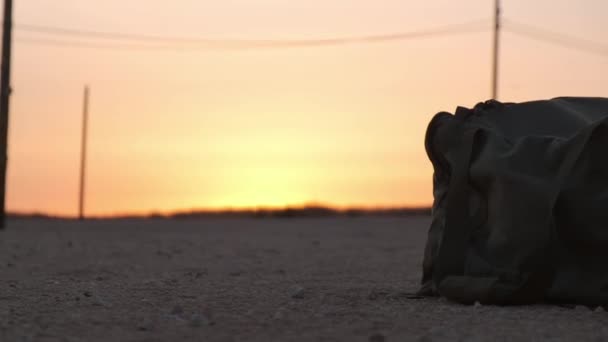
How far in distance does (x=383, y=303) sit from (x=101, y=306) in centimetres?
157

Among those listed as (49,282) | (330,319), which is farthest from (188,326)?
(49,282)

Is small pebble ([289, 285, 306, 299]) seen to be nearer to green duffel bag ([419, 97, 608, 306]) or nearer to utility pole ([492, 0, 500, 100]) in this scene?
green duffel bag ([419, 97, 608, 306])

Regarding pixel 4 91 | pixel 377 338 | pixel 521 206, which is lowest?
pixel 377 338

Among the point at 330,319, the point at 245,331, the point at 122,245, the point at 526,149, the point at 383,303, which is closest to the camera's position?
the point at 245,331

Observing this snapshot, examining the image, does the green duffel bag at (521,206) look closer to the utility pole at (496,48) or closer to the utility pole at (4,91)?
the utility pole at (4,91)

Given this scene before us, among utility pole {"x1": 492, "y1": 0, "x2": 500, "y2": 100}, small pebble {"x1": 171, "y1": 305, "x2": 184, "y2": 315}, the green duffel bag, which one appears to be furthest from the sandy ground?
utility pole {"x1": 492, "y1": 0, "x2": 500, "y2": 100}

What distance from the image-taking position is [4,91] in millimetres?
18547

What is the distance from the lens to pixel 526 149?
551 cm

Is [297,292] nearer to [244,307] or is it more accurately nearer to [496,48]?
[244,307]

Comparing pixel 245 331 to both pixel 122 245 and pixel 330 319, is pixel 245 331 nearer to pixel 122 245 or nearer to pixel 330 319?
pixel 330 319

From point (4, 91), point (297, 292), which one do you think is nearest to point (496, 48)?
point (4, 91)

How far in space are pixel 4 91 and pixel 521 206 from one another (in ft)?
48.4

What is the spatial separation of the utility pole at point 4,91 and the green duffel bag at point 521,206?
551 inches

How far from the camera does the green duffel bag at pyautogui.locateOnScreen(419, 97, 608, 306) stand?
17.4 feet
